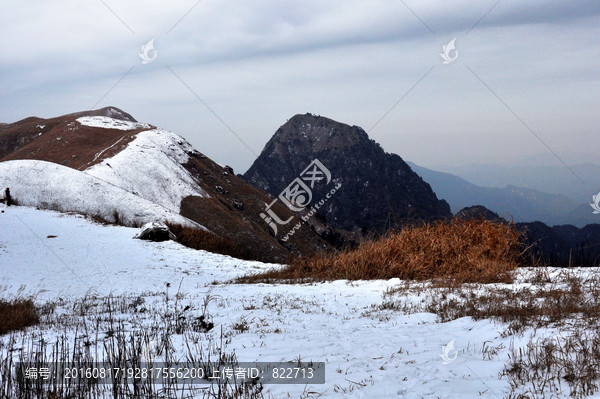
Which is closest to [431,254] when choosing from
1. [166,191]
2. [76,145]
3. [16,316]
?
[16,316]

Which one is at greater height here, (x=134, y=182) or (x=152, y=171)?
(x=152, y=171)

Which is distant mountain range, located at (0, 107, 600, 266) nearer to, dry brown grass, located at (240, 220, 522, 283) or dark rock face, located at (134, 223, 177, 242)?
dry brown grass, located at (240, 220, 522, 283)

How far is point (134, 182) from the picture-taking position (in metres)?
34.2

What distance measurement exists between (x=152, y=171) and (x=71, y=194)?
40.9ft

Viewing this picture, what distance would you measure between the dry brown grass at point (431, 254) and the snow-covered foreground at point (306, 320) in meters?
1.10

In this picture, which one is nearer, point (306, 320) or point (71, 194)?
point (306, 320)

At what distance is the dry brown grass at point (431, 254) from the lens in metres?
10.9

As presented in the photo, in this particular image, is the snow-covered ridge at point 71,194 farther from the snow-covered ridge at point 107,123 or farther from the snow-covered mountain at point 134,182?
the snow-covered ridge at point 107,123

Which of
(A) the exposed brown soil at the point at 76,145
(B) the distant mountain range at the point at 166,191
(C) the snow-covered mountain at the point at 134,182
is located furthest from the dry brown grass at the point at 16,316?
(A) the exposed brown soil at the point at 76,145

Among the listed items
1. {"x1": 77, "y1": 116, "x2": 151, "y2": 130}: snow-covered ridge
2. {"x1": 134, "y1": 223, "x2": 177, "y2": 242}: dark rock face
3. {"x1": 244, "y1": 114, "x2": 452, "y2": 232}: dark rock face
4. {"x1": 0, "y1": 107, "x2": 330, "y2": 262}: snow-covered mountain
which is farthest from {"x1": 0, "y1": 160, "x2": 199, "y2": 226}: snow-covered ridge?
{"x1": 244, "y1": 114, "x2": 452, "y2": 232}: dark rock face

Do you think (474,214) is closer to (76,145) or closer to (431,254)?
(431,254)

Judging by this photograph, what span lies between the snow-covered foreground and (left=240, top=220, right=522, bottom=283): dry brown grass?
1.10m

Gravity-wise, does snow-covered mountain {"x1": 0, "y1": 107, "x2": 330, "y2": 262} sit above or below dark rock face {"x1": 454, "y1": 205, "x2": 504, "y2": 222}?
above

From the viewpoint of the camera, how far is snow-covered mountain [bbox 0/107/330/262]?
25438mm
